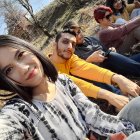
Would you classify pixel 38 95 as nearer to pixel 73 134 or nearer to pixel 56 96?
pixel 56 96

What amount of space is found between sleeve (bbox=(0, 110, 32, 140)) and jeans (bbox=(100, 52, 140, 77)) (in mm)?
2602

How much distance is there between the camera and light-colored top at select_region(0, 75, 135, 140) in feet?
7.48

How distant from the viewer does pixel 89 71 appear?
164 inches

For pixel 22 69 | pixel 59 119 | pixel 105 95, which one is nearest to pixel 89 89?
pixel 105 95

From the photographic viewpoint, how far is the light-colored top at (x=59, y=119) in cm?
228

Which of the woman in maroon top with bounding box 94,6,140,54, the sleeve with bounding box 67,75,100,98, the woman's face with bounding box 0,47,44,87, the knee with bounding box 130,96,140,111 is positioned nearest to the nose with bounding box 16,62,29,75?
the woman's face with bounding box 0,47,44,87

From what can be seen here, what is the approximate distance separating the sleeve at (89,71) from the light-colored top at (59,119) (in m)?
1.16

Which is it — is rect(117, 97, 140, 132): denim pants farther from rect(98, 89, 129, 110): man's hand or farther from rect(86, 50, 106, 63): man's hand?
rect(86, 50, 106, 63): man's hand

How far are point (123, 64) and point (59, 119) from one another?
93.9 inches

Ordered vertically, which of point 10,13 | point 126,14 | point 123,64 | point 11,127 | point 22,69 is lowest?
point 10,13

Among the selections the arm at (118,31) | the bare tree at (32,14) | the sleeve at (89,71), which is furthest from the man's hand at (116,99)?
the bare tree at (32,14)

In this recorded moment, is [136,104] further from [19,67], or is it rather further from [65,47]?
[65,47]

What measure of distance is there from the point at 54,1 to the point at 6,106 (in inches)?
861

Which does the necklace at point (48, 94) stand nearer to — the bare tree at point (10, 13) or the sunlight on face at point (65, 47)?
the sunlight on face at point (65, 47)
